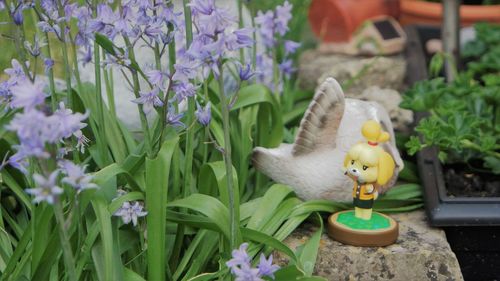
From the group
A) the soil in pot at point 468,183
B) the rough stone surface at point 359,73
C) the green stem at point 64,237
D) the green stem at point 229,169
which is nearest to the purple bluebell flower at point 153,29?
the green stem at point 229,169

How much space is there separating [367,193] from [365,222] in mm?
91

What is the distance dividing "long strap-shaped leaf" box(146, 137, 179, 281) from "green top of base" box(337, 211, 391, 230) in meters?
0.55

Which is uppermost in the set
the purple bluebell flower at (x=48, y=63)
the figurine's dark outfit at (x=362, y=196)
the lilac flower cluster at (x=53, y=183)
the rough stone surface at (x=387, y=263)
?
the purple bluebell flower at (x=48, y=63)

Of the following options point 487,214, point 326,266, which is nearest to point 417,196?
point 487,214

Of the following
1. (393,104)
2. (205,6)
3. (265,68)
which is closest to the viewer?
(205,6)

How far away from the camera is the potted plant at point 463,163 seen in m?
2.36

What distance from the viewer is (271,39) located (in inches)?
111

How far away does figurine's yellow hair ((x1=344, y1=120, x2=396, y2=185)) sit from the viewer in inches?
83.9

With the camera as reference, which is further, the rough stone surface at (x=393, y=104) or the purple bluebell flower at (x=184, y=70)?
the rough stone surface at (x=393, y=104)

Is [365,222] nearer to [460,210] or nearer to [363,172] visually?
[363,172]

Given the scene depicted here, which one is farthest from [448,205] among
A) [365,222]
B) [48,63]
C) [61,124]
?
[61,124]

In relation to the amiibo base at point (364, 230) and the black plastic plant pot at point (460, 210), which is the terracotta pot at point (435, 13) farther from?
the amiibo base at point (364, 230)

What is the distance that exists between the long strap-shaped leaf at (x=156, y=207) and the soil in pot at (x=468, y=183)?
1.04 meters

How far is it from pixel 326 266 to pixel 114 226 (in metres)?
0.58
